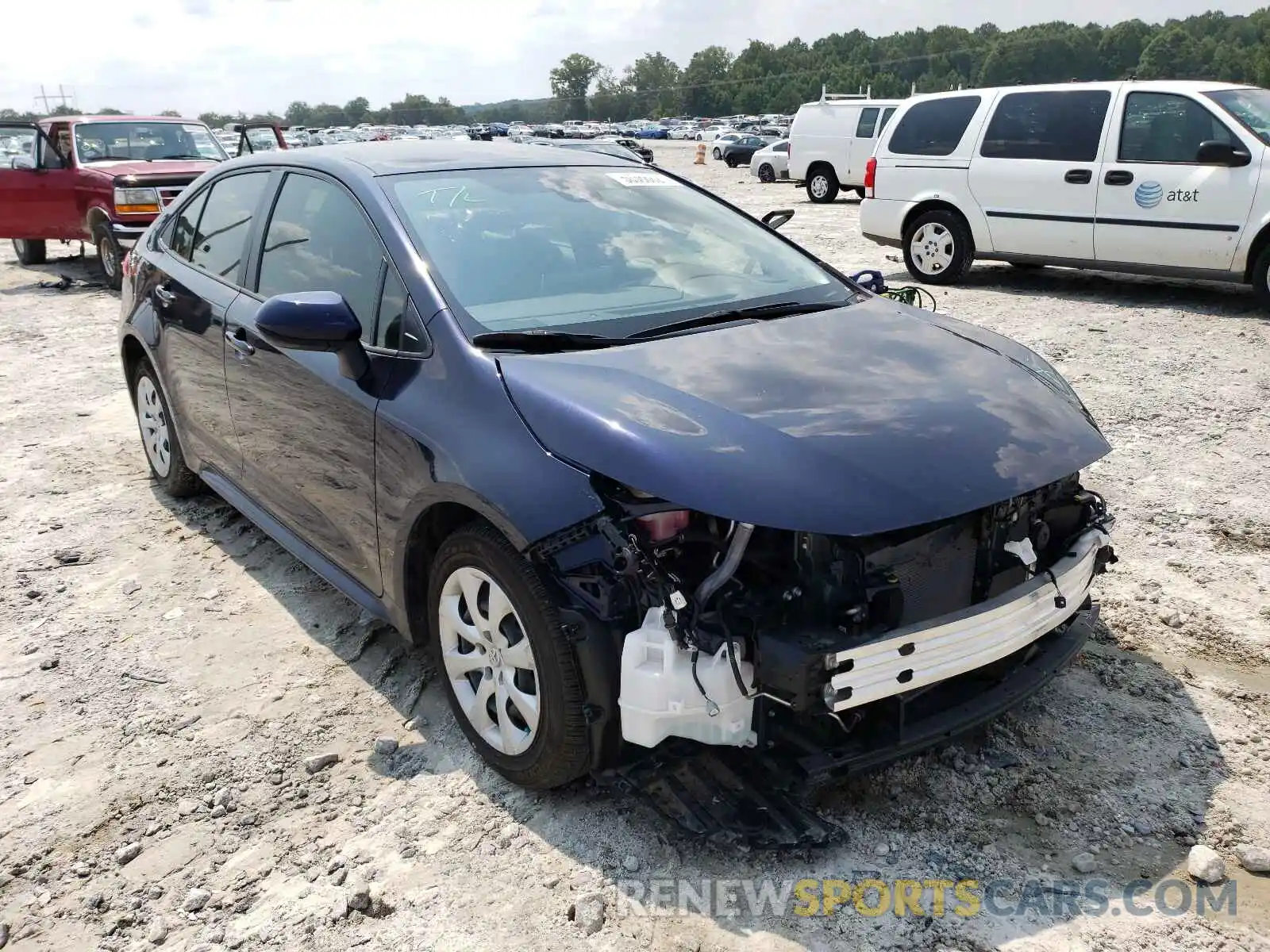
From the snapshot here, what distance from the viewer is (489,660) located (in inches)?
111

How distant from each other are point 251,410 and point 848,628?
254 cm

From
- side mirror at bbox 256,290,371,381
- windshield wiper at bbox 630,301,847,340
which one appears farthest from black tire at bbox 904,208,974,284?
side mirror at bbox 256,290,371,381

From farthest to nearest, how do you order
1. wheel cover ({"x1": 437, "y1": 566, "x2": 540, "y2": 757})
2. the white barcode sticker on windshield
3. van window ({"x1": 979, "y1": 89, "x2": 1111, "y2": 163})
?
van window ({"x1": 979, "y1": 89, "x2": 1111, "y2": 163})
the white barcode sticker on windshield
wheel cover ({"x1": 437, "y1": 566, "x2": 540, "y2": 757})

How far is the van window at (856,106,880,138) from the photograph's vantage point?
18828 millimetres

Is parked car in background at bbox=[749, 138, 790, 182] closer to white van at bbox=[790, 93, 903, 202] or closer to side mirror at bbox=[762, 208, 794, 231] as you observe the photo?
white van at bbox=[790, 93, 903, 202]

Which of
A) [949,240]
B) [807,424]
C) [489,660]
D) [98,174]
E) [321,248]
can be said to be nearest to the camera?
[807,424]

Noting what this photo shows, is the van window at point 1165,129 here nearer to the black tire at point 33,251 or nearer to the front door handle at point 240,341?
the front door handle at point 240,341

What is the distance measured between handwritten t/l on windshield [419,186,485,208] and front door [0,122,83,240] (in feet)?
34.3

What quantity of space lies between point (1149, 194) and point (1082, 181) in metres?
0.61

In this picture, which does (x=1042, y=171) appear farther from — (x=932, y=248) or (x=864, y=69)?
(x=864, y=69)

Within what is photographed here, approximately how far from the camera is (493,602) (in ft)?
8.98

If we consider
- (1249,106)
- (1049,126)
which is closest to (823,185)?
(1049,126)

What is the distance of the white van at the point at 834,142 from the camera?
18.9 m

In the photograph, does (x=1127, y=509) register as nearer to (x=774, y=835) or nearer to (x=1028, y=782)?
(x=1028, y=782)
